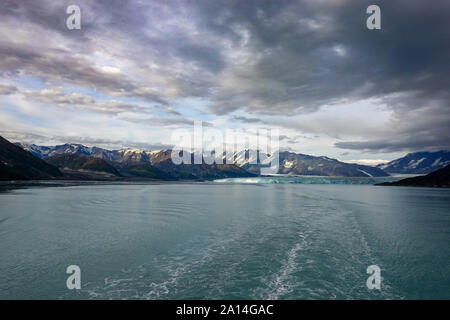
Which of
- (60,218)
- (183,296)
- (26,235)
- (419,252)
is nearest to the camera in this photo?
(183,296)

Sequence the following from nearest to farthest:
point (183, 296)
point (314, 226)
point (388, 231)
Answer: point (183, 296) → point (388, 231) → point (314, 226)

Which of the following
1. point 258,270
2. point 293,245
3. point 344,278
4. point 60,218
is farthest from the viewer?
point 60,218

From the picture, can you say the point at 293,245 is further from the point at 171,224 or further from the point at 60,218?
the point at 60,218

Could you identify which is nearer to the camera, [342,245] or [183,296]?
[183,296]

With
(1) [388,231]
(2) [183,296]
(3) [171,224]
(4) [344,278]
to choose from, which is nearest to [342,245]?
(4) [344,278]

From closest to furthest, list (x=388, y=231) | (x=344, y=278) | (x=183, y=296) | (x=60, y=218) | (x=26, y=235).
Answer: (x=183, y=296) < (x=344, y=278) < (x=26, y=235) < (x=388, y=231) < (x=60, y=218)
